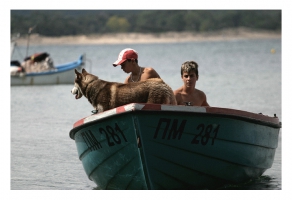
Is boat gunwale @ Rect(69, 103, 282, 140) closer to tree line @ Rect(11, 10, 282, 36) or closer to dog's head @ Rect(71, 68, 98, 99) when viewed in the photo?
dog's head @ Rect(71, 68, 98, 99)

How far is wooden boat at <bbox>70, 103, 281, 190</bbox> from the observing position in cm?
760

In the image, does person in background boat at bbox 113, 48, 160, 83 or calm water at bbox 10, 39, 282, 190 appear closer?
person in background boat at bbox 113, 48, 160, 83

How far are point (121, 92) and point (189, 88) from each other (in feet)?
4.04

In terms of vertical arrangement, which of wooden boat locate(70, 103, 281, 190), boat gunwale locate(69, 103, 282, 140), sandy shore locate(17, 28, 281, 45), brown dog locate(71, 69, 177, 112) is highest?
sandy shore locate(17, 28, 281, 45)

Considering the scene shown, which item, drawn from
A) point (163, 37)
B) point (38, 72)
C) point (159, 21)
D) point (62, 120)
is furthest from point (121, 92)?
point (159, 21)

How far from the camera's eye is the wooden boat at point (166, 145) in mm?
7598

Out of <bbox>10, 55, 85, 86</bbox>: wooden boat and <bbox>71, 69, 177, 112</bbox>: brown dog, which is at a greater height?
<bbox>10, 55, 85, 86</bbox>: wooden boat

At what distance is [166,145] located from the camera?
25.5ft

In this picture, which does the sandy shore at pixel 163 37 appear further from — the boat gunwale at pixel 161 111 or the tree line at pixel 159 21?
the boat gunwale at pixel 161 111

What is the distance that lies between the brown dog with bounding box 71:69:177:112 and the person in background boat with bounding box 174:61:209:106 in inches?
30.6

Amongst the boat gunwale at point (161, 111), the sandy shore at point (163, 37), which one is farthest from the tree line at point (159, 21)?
the boat gunwale at point (161, 111)

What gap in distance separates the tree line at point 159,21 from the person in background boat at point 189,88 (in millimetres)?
67661

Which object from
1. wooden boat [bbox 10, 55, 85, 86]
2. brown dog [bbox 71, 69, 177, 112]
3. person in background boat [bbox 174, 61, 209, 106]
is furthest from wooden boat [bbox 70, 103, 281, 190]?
wooden boat [bbox 10, 55, 85, 86]

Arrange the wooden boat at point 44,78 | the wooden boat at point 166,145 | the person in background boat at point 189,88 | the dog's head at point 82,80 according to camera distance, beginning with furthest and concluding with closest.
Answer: the wooden boat at point 44,78
the person in background boat at point 189,88
the dog's head at point 82,80
the wooden boat at point 166,145
